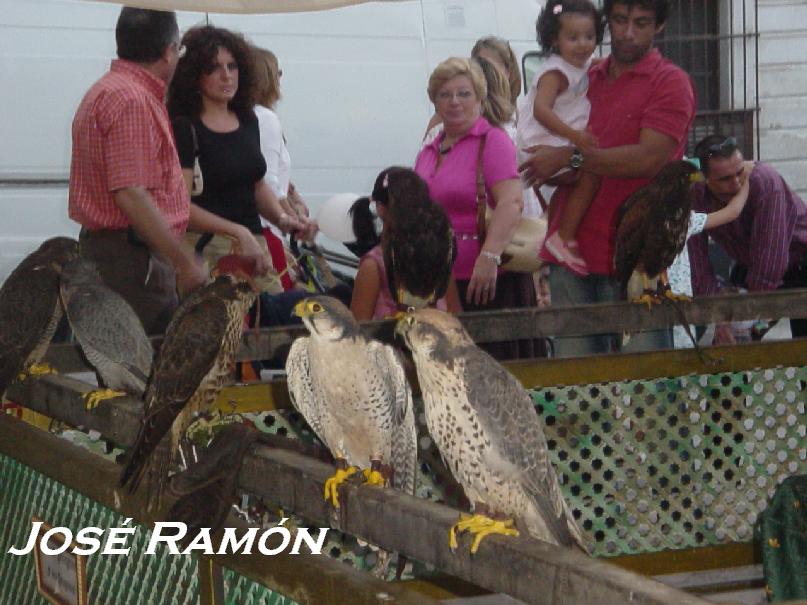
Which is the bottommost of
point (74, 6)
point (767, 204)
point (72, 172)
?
point (767, 204)

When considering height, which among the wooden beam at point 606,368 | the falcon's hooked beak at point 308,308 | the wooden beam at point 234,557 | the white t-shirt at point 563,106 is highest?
the white t-shirt at point 563,106

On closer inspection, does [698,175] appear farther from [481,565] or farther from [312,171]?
[481,565]

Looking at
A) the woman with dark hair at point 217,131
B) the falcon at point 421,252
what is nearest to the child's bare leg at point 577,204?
the falcon at point 421,252

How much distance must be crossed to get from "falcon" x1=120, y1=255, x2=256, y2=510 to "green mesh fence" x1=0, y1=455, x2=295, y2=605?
0.61ft

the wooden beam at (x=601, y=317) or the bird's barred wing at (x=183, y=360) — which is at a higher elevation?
the bird's barred wing at (x=183, y=360)

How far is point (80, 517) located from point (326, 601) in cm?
89

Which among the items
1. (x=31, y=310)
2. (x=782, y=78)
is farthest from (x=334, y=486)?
(x=782, y=78)

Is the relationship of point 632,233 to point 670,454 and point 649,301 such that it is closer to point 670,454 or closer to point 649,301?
point 649,301

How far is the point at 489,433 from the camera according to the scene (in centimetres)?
249

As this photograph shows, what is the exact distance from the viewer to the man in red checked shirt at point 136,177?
4633 millimetres

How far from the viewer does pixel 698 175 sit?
193 inches

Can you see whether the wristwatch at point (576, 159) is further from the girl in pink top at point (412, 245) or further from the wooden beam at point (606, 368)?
the wooden beam at point (606, 368)

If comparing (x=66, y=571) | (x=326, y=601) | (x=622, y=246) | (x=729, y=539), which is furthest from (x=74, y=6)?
(x=326, y=601)

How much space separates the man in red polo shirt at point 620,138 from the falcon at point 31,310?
178 centimetres
